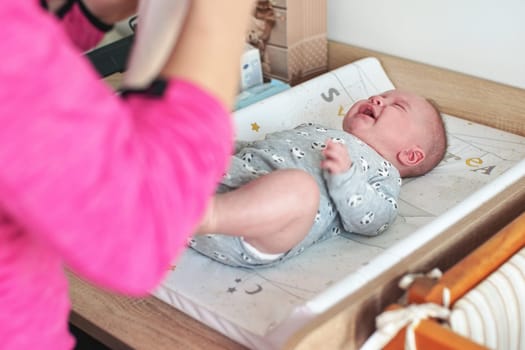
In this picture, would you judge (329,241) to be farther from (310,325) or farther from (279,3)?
(279,3)

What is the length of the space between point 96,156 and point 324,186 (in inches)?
30.0

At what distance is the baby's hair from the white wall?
0.20m

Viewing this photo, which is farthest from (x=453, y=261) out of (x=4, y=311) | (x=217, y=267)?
(x=4, y=311)

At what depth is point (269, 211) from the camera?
1041 mm

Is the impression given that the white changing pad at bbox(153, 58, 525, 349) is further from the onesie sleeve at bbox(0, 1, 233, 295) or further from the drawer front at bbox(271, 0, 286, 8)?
the onesie sleeve at bbox(0, 1, 233, 295)

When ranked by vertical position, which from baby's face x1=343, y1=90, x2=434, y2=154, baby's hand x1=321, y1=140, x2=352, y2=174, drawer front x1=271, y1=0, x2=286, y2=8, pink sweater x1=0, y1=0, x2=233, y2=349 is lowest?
baby's face x1=343, y1=90, x2=434, y2=154

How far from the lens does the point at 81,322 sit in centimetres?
114

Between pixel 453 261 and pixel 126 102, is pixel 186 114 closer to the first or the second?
pixel 126 102

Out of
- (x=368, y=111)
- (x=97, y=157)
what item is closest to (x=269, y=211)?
(x=368, y=111)

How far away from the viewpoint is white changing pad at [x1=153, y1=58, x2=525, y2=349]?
0.99 m

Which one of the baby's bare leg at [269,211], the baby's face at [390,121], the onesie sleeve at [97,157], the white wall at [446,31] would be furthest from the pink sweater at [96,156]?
the white wall at [446,31]

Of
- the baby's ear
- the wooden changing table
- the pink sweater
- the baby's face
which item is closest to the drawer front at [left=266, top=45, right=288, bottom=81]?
the baby's face

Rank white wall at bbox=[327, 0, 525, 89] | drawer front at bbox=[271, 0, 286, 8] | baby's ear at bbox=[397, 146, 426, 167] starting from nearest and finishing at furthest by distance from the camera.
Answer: baby's ear at bbox=[397, 146, 426, 167], white wall at bbox=[327, 0, 525, 89], drawer front at bbox=[271, 0, 286, 8]

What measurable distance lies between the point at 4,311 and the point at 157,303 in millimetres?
479
